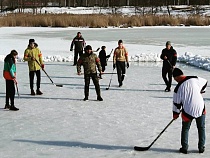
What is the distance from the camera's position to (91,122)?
25.1 feet

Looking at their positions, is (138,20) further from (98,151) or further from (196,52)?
(98,151)

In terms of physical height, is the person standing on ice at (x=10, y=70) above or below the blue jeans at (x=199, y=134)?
above

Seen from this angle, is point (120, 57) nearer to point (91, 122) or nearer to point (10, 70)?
point (10, 70)

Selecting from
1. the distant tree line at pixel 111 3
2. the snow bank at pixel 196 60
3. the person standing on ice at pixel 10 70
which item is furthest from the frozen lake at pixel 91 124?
the distant tree line at pixel 111 3

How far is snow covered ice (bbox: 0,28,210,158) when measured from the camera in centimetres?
604

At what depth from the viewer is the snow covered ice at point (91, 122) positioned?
604 cm

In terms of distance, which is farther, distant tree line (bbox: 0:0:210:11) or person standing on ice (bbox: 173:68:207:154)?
distant tree line (bbox: 0:0:210:11)

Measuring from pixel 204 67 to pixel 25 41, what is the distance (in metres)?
12.8

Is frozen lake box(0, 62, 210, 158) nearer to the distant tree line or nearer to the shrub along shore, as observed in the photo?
the shrub along shore

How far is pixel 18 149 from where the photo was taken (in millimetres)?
6094

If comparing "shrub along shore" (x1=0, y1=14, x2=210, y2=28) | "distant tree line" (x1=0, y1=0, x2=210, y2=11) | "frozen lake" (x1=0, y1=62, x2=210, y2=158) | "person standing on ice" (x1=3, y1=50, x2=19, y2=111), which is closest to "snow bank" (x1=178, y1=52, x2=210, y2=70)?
"frozen lake" (x1=0, y1=62, x2=210, y2=158)

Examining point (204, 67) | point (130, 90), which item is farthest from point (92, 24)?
point (130, 90)

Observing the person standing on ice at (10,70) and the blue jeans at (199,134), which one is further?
the person standing on ice at (10,70)

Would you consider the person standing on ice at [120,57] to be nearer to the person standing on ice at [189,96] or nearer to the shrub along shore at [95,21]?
the person standing on ice at [189,96]
